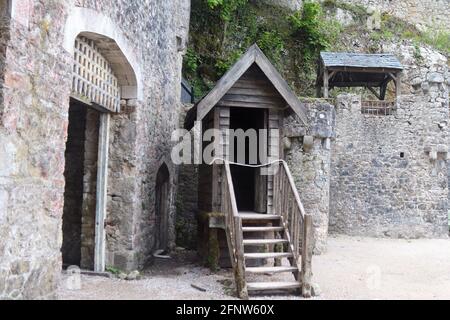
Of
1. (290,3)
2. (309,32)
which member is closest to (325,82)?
(309,32)

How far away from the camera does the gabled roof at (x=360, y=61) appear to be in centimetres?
1477

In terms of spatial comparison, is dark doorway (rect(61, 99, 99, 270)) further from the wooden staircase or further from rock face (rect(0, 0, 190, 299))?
the wooden staircase

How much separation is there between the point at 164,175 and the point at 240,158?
219 centimetres

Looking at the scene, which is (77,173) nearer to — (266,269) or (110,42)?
(110,42)

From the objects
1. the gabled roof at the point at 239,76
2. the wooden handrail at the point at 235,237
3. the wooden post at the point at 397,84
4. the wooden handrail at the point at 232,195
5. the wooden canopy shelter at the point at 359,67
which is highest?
the wooden canopy shelter at the point at 359,67

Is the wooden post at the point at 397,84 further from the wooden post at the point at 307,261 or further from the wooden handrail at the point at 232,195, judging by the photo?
the wooden post at the point at 307,261

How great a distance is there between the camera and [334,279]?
24.2 feet

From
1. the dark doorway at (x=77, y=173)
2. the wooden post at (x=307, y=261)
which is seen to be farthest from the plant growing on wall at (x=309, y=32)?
the wooden post at (x=307, y=261)

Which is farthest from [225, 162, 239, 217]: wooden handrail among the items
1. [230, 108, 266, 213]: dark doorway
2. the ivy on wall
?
the ivy on wall

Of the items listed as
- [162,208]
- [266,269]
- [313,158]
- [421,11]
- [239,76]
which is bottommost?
[266,269]

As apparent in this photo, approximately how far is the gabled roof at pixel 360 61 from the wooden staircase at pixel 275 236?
8.73 metres

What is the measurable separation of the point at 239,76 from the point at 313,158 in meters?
4.35

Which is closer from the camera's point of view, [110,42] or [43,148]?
[43,148]

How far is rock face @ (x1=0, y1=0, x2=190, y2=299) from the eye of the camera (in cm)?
355
